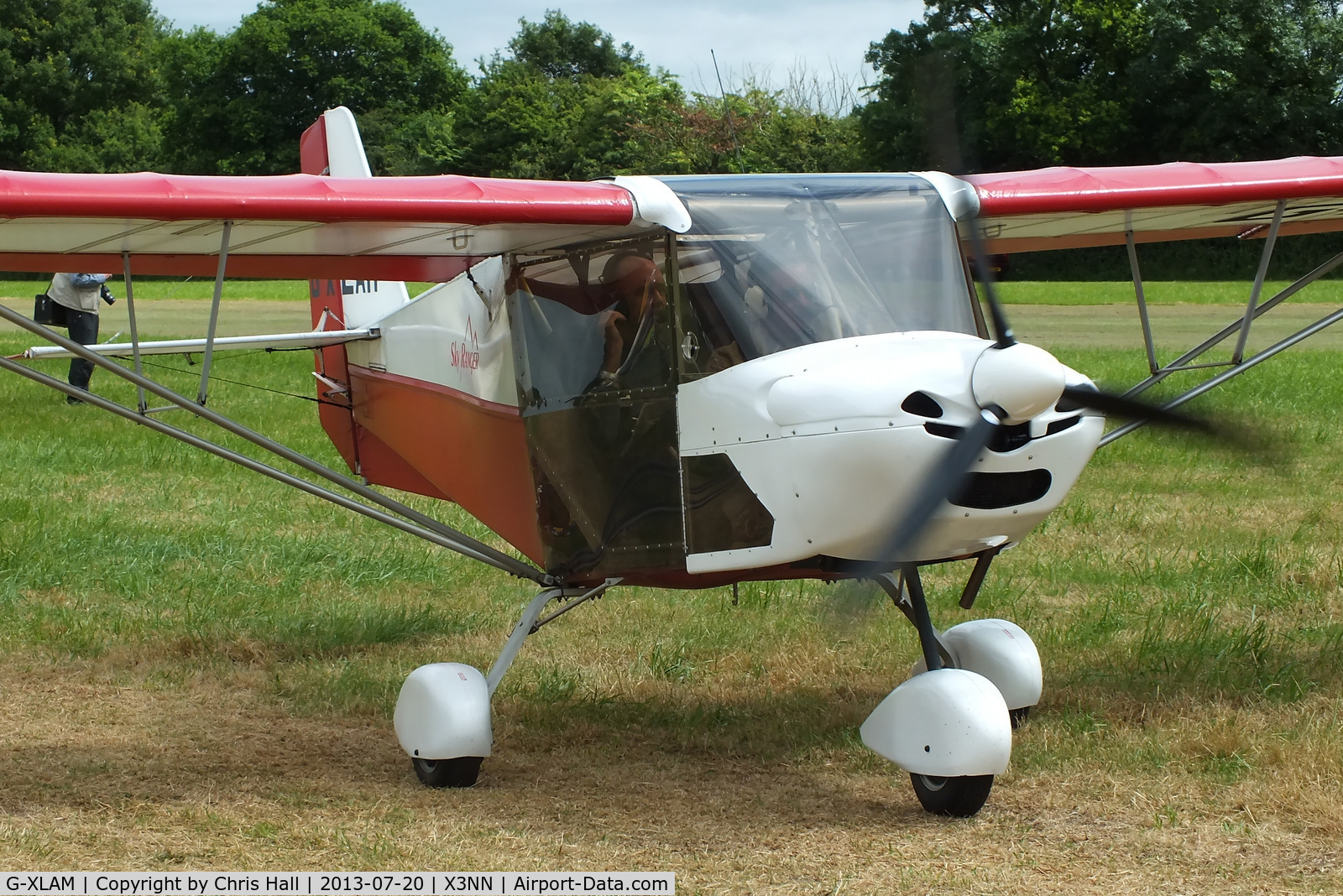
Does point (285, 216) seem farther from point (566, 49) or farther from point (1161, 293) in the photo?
point (566, 49)

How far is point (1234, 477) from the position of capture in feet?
34.3

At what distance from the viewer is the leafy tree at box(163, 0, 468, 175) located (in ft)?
199

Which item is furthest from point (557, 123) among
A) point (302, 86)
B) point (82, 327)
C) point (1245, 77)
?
point (82, 327)

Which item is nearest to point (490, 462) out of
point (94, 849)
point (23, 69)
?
point (94, 849)

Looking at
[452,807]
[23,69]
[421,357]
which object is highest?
[23,69]

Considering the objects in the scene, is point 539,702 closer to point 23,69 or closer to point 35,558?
point 35,558

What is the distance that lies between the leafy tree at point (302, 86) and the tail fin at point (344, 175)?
47.9 metres

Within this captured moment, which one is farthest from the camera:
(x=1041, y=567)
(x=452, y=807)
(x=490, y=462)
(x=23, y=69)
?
(x=23, y=69)

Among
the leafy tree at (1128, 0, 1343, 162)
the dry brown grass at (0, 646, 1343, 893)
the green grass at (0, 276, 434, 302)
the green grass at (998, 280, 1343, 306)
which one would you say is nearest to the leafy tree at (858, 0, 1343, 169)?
the leafy tree at (1128, 0, 1343, 162)

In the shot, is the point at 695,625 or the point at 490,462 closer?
the point at 490,462

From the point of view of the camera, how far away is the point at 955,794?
441 centimetres

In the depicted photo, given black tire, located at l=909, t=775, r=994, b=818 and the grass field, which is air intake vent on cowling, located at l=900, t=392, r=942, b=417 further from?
black tire, located at l=909, t=775, r=994, b=818

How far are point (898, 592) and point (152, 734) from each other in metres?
3.17

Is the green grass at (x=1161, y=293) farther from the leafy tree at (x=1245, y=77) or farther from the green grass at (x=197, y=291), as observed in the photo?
the green grass at (x=197, y=291)
